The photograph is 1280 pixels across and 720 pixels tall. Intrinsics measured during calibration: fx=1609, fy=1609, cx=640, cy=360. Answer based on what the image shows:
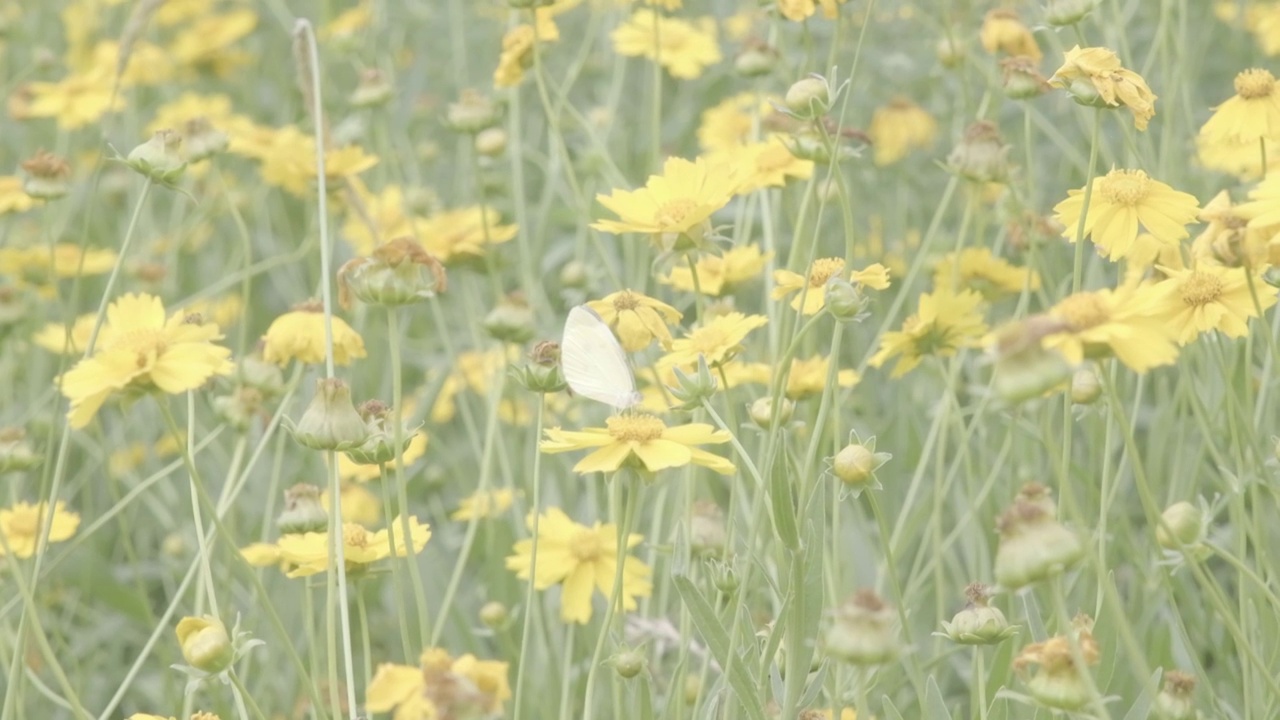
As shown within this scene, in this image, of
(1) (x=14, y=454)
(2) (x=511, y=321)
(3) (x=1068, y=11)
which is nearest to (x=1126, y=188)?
(3) (x=1068, y=11)

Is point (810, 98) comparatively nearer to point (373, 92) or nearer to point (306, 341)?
point (306, 341)

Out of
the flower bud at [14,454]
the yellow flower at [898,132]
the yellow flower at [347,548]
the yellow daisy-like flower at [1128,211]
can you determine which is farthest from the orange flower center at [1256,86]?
the flower bud at [14,454]

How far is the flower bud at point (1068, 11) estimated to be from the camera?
3.74 feet

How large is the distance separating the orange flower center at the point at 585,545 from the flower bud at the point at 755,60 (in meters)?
0.54

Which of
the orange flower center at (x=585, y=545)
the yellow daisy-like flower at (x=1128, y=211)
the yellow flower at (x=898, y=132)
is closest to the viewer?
the yellow daisy-like flower at (x=1128, y=211)

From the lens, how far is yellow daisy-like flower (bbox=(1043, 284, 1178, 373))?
2.14 feet

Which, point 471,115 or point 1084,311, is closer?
point 1084,311

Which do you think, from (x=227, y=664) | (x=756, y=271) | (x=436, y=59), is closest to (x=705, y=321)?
(x=756, y=271)

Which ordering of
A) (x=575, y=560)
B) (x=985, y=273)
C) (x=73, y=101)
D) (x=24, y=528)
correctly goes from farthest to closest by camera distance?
(x=73, y=101)
(x=985, y=273)
(x=24, y=528)
(x=575, y=560)

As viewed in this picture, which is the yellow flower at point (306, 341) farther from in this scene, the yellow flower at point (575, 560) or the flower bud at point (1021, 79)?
the flower bud at point (1021, 79)

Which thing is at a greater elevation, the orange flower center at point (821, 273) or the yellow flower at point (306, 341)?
the orange flower center at point (821, 273)

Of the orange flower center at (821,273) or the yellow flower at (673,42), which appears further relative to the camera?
the yellow flower at (673,42)

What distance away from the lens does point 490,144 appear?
168 cm

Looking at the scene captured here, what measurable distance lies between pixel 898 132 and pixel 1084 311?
4.39ft
